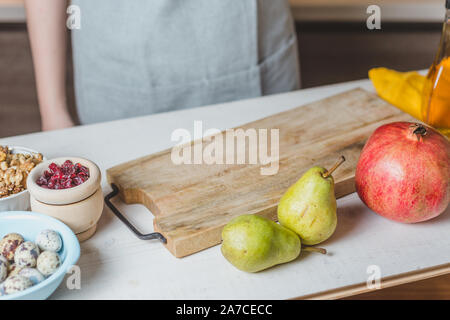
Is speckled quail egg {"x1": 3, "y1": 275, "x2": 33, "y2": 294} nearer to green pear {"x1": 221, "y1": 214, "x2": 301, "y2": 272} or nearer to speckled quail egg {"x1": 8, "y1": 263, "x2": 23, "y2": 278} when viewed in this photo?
speckled quail egg {"x1": 8, "y1": 263, "x2": 23, "y2": 278}

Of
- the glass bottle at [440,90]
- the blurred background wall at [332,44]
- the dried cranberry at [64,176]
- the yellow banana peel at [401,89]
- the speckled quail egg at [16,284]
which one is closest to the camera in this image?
the speckled quail egg at [16,284]

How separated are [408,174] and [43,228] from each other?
0.51m

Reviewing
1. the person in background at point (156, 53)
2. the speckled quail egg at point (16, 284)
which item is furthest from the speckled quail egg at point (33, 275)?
the person in background at point (156, 53)

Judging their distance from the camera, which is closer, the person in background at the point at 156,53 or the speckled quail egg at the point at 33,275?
the speckled quail egg at the point at 33,275

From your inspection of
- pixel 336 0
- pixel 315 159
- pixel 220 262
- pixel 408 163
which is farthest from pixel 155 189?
pixel 336 0

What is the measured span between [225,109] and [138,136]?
0.20m

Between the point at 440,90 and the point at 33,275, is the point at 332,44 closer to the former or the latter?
the point at 440,90

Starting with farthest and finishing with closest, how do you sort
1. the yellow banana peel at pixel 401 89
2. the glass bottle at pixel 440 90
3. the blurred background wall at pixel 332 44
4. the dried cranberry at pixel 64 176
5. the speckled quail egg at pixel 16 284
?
the blurred background wall at pixel 332 44, the yellow banana peel at pixel 401 89, the glass bottle at pixel 440 90, the dried cranberry at pixel 64 176, the speckled quail egg at pixel 16 284

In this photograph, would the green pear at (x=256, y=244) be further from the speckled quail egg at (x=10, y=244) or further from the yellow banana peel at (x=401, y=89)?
the yellow banana peel at (x=401, y=89)

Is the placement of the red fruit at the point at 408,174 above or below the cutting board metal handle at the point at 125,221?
above

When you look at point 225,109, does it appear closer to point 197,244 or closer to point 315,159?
point 315,159

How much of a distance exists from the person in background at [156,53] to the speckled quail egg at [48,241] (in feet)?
1.76

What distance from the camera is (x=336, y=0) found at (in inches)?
98.8

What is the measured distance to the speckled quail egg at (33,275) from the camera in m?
0.58
